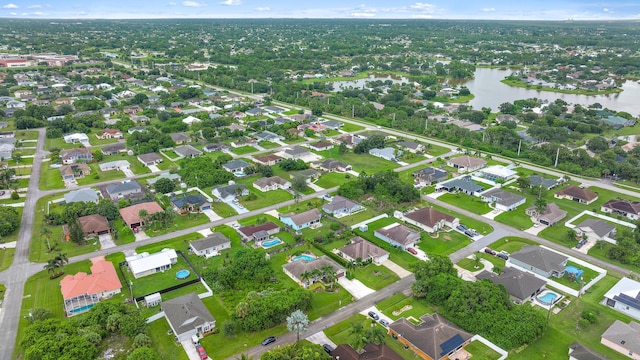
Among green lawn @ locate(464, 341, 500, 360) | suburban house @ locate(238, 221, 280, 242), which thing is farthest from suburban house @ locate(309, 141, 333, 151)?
green lawn @ locate(464, 341, 500, 360)

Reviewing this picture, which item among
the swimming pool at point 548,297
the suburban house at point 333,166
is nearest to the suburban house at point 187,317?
the swimming pool at point 548,297

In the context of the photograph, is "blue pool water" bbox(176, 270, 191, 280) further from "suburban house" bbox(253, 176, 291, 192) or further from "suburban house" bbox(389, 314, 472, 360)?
"suburban house" bbox(253, 176, 291, 192)

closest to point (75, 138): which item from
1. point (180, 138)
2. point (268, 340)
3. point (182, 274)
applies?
point (180, 138)

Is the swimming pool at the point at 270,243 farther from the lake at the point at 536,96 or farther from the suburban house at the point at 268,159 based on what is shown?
the lake at the point at 536,96

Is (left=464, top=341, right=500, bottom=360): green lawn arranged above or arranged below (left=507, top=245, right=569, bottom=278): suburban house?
below

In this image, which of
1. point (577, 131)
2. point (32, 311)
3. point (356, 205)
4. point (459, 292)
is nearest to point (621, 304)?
point (459, 292)

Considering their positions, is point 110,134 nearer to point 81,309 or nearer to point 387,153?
point 387,153
